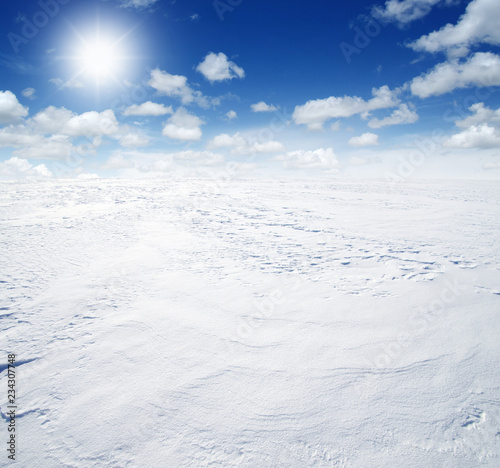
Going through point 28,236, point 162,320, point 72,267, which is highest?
point 28,236

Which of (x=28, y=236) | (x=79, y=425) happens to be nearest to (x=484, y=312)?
(x=79, y=425)

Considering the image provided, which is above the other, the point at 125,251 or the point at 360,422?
the point at 125,251

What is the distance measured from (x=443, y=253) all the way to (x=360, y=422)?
19.9 feet

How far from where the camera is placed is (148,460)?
2016 millimetres

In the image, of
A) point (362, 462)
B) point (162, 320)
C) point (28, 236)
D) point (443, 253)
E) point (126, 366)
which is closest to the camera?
point (362, 462)

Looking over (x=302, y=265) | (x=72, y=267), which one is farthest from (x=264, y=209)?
(x=72, y=267)

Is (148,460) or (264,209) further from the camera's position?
(264,209)

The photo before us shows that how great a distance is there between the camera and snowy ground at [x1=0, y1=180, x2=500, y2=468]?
212cm

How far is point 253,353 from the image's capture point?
3152 millimetres

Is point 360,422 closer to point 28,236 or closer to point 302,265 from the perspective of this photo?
point 302,265

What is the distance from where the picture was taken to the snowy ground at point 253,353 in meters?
2.12

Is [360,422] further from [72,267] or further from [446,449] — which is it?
[72,267]

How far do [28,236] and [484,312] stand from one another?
36.3 feet

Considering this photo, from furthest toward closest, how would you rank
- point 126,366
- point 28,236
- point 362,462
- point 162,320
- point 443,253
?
point 28,236, point 443,253, point 162,320, point 126,366, point 362,462
